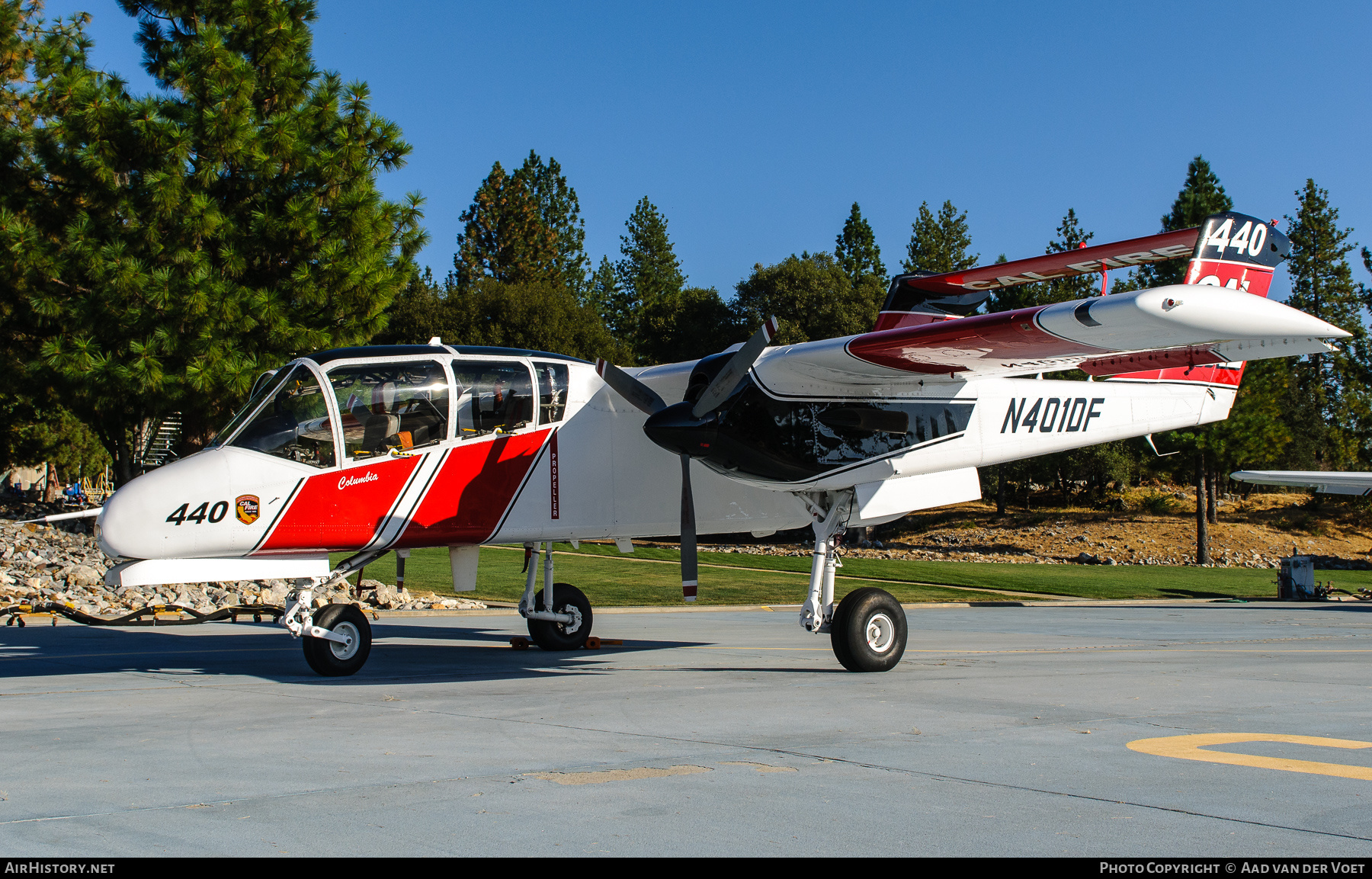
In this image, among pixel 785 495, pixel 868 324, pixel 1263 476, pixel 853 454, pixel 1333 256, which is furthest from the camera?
pixel 1333 256

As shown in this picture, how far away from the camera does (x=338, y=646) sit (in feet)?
36.4

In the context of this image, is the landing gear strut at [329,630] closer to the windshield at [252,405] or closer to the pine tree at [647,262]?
the windshield at [252,405]

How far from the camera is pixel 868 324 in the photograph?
54062mm

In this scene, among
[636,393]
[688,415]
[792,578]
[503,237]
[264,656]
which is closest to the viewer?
[688,415]

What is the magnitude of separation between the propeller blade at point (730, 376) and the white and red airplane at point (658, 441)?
2 cm

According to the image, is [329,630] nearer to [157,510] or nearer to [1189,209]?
[157,510]

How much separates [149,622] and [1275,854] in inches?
678

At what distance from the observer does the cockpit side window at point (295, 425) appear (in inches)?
419

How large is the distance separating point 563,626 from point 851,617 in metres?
4.57

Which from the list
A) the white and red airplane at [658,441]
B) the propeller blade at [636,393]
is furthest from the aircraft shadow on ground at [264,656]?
the propeller blade at [636,393]

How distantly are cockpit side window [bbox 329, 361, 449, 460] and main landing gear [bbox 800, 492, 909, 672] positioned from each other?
4.39 m

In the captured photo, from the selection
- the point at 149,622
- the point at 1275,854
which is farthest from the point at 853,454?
the point at 149,622

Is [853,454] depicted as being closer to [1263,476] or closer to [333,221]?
[333,221]

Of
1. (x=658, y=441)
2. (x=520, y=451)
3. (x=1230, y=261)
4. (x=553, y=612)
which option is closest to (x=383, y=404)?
(x=520, y=451)
